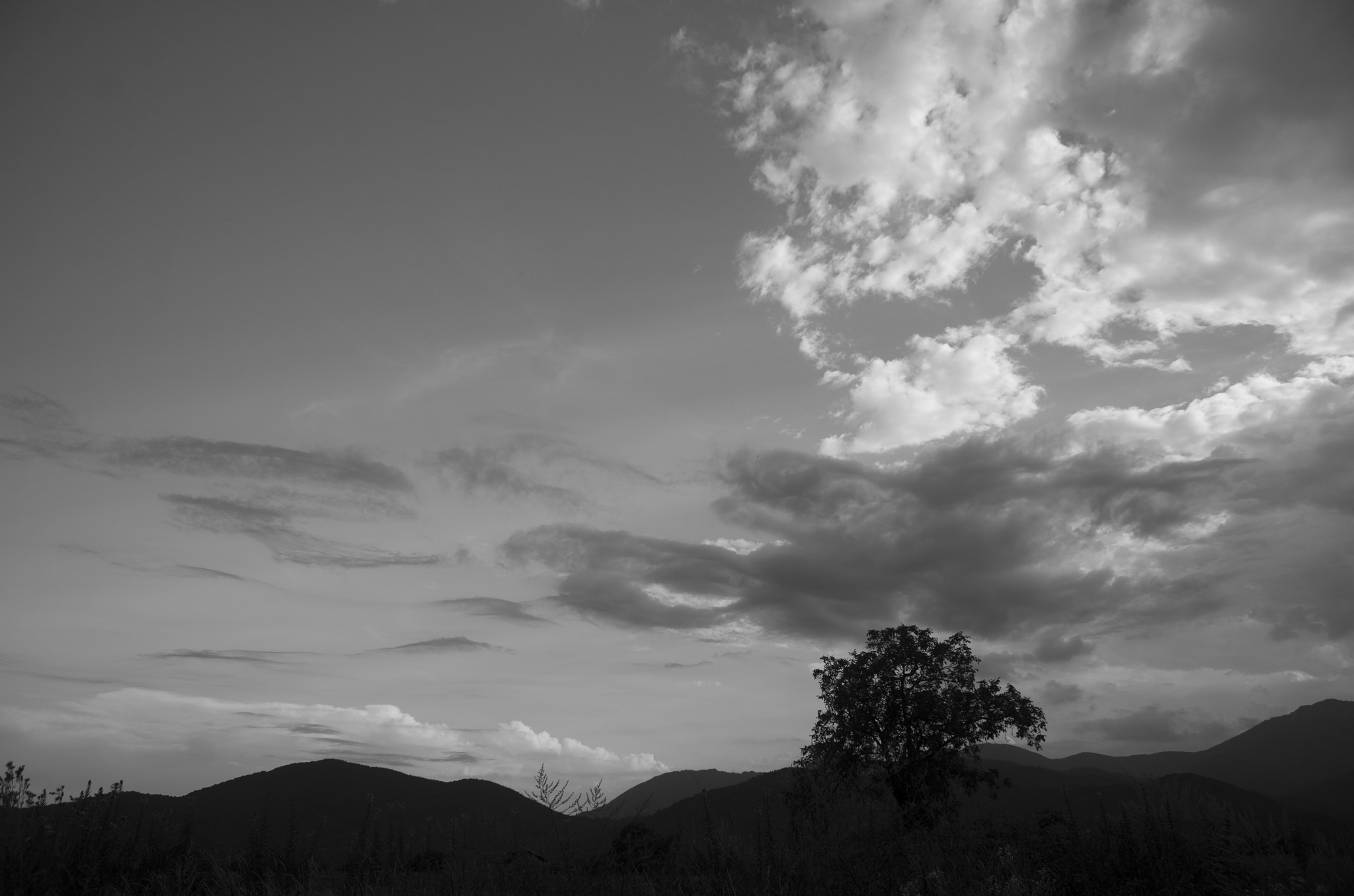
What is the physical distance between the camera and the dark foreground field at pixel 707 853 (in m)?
9.65

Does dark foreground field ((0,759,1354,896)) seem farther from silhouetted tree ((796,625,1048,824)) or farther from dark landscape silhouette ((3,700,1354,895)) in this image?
silhouetted tree ((796,625,1048,824))

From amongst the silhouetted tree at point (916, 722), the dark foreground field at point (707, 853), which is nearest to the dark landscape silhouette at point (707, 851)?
the dark foreground field at point (707, 853)

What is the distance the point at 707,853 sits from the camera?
12492 mm

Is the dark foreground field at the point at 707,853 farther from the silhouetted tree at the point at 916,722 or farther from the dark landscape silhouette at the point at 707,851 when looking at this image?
the silhouetted tree at the point at 916,722

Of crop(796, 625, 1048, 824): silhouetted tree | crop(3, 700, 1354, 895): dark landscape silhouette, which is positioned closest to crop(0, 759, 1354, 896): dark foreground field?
crop(3, 700, 1354, 895): dark landscape silhouette

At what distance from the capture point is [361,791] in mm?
161625

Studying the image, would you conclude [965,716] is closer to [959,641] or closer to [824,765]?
[959,641]

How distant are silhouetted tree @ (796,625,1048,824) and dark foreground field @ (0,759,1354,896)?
25196 mm

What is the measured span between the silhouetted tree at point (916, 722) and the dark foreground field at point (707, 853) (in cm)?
2520

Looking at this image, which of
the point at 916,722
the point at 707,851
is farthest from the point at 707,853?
the point at 916,722

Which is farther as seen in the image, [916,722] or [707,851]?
[916,722]

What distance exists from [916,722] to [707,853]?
30.6 metres

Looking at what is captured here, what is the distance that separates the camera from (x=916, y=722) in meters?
39.8

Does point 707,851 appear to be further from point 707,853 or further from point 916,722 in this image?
point 916,722
